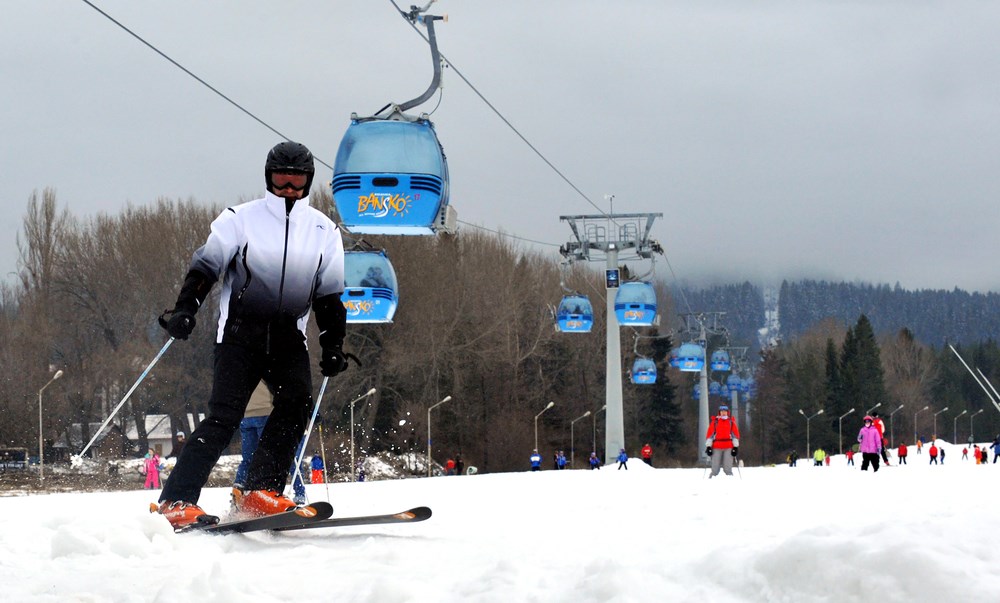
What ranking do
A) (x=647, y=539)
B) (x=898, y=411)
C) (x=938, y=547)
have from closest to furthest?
(x=938, y=547) → (x=647, y=539) → (x=898, y=411)

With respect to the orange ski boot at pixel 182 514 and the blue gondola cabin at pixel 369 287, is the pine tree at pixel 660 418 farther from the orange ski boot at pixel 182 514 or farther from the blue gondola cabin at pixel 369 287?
the orange ski boot at pixel 182 514

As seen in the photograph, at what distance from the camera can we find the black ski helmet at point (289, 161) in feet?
22.3

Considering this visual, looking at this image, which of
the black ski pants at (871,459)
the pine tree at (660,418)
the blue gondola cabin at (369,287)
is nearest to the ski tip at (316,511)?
the blue gondola cabin at (369,287)

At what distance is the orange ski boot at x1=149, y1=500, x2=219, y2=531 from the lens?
21.0 ft

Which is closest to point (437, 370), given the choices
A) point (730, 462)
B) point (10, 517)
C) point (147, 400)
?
point (147, 400)

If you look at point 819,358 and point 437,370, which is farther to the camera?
point 819,358

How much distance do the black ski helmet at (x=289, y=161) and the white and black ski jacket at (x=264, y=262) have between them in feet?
0.43

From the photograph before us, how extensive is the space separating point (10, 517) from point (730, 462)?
18.8 meters

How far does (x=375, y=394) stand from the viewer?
5831 centimetres

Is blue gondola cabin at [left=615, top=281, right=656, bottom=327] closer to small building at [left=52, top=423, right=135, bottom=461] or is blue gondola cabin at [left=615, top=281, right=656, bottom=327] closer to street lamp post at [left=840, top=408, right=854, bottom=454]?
small building at [left=52, top=423, right=135, bottom=461]

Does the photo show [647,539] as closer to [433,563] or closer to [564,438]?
[433,563]

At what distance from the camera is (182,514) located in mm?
6484

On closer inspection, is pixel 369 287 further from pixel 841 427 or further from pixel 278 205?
pixel 841 427

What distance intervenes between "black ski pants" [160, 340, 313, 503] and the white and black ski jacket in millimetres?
140
